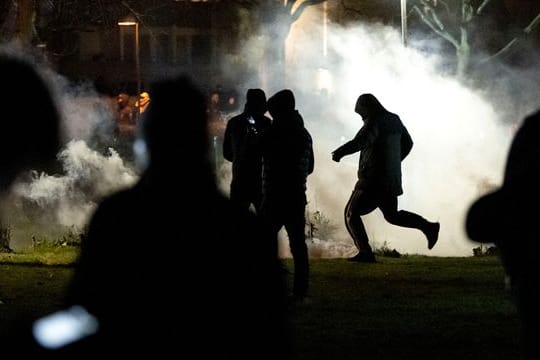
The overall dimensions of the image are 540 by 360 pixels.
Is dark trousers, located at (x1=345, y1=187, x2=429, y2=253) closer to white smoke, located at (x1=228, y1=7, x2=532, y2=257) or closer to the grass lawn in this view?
the grass lawn

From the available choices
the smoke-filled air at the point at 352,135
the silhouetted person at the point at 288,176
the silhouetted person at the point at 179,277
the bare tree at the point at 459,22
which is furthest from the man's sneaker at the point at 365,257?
the bare tree at the point at 459,22

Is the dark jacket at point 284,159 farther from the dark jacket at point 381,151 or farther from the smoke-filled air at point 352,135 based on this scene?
the smoke-filled air at point 352,135

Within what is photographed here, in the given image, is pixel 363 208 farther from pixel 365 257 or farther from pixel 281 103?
pixel 281 103

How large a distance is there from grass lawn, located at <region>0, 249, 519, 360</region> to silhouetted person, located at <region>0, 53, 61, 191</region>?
91cm

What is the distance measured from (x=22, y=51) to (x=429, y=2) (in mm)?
25283

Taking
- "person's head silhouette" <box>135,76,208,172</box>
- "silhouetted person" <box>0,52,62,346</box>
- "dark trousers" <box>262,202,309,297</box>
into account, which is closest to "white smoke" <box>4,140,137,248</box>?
"dark trousers" <box>262,202,309,297</box>

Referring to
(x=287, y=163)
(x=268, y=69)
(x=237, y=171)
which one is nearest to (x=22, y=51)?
(x=237, y=171)

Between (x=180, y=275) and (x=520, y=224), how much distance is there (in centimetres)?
134

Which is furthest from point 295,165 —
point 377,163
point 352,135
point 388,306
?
point 352,135

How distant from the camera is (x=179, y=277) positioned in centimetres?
367

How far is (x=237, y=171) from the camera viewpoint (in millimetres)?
11961

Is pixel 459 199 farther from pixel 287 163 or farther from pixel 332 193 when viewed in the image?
pixel 287 163

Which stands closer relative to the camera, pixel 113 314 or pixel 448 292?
pixel 113 314

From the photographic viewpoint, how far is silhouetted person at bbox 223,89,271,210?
1175 cm
